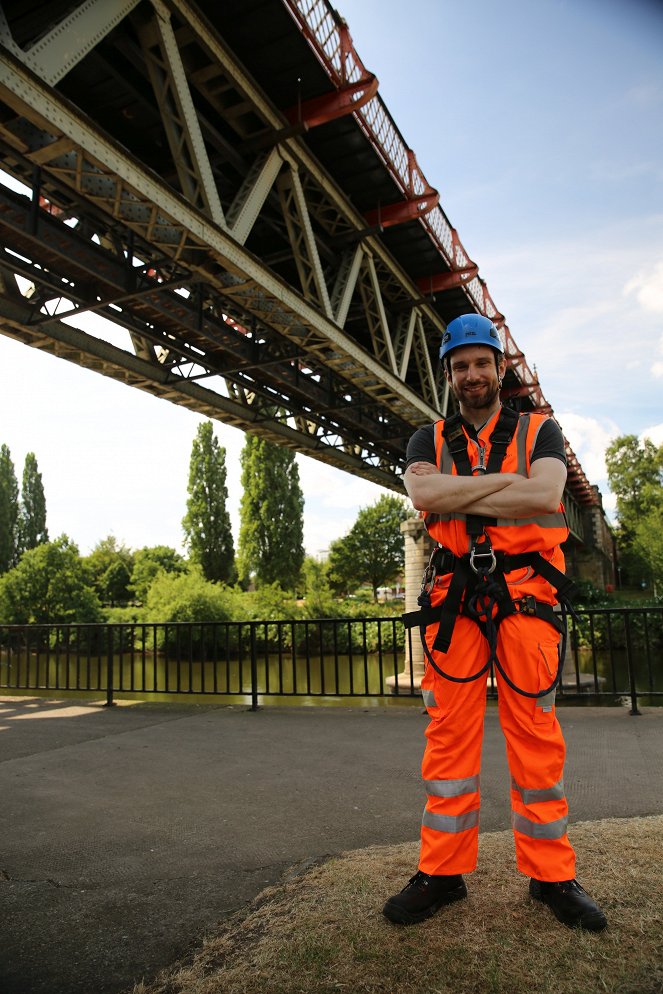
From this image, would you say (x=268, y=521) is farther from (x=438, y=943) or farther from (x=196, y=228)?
(x=438, y=943)

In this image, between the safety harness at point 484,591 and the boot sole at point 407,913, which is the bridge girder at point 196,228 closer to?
the safety harness at point 484,591

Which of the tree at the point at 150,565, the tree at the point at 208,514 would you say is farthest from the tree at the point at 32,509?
the tree at the point at 208,514

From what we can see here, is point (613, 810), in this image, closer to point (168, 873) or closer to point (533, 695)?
point (533, 695)

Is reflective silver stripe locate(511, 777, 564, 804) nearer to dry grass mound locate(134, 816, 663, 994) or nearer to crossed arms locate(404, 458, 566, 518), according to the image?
dry grass mound locate(134, 816, 663, 994)

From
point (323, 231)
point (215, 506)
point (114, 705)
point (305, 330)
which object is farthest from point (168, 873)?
point (215, 506)

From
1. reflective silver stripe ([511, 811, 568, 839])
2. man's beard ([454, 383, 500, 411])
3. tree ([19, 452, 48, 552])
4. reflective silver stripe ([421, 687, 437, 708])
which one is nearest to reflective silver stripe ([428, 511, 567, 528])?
man's beard ([454, 383, 500, 411])

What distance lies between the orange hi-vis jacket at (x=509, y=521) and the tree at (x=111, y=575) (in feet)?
211

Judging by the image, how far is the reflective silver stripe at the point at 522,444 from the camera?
2.61 meters

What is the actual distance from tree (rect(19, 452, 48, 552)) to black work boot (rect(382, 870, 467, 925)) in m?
65.2

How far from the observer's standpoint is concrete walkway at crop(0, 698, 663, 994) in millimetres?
2293

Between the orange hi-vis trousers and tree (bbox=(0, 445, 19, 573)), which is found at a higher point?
tree (bbox=(0, 445, 19, 573))

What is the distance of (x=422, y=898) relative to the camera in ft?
7.32

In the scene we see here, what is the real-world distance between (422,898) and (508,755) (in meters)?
0.57

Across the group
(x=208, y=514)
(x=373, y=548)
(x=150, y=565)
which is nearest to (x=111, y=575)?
(x=150, y=565)
